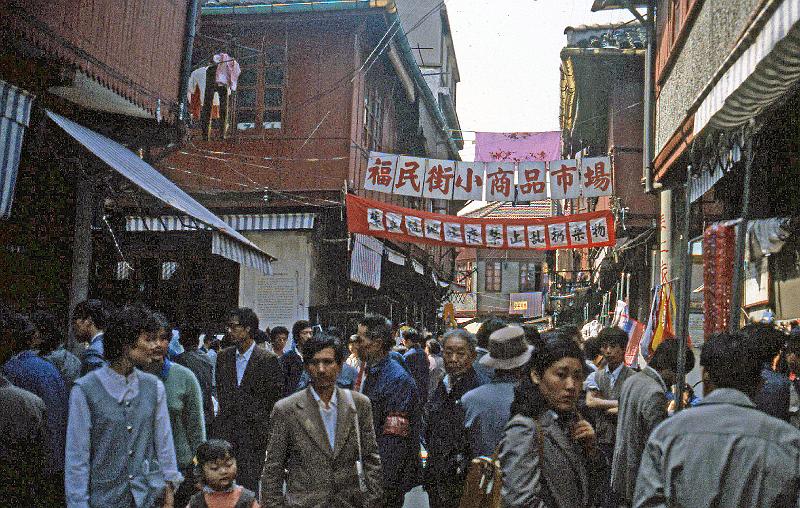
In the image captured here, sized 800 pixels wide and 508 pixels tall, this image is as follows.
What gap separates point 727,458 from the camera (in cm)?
352

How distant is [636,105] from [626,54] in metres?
1.22

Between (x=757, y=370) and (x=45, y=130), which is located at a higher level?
(x=45, y=130)

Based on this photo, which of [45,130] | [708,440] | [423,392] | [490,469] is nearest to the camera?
[708,440]

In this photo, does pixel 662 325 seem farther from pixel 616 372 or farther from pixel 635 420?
pixel 635 420

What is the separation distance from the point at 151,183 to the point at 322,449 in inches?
261

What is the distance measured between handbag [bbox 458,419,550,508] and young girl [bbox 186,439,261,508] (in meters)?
1.80

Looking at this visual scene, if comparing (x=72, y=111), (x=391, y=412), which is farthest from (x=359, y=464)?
(x=72, y=111)

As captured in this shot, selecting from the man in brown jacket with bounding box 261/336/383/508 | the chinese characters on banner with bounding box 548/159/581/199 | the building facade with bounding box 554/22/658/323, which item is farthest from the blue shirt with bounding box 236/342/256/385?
the building facade with bounding box 554/22/658/323

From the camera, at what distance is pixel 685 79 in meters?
11.1

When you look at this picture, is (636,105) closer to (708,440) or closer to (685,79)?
(685,79)

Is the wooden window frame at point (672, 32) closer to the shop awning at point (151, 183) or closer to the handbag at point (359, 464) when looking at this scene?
the shop awning at point (151, 183)

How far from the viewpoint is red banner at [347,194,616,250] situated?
17703 mm

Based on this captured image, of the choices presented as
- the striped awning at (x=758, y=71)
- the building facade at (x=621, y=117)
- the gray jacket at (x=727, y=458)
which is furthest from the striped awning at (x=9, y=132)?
the building facade at (x=621, y=117)

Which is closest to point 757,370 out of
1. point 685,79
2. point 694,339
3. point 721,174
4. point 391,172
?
point 721,174
